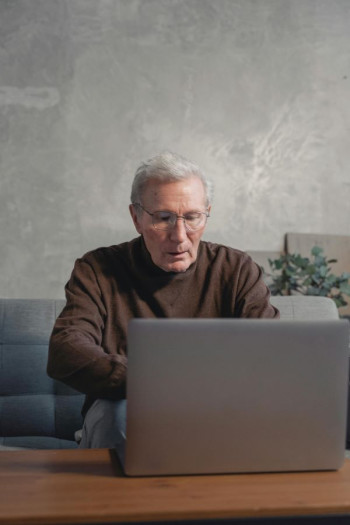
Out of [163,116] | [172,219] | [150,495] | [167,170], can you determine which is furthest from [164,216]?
[163,116]

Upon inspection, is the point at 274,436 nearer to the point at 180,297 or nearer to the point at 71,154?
the point at 180,297

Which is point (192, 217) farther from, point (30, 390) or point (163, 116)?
point (163, 116)

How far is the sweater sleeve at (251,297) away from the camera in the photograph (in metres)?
2.09

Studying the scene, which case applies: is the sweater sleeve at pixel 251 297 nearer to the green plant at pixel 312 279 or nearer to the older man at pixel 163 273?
the older man at pixel 163 273

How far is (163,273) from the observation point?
2119mm

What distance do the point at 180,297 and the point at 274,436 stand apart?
94 cm

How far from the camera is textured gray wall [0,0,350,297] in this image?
4.37 meters

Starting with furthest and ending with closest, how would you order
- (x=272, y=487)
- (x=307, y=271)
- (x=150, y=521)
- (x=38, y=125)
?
1. (x=38, y=125)
2. (x=307, y=271)
3. (x=272, y=487)
4. (x=150, y=521)

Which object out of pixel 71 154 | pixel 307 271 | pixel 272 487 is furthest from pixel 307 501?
pixel 71 154

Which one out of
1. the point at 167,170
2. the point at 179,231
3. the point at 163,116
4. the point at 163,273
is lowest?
the point at 163,273

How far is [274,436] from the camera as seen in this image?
1.20m

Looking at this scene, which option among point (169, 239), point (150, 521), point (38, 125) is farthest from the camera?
point (38, 125)

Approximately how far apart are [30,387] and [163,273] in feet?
2.13

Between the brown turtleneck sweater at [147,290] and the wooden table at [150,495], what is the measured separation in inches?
28.3
